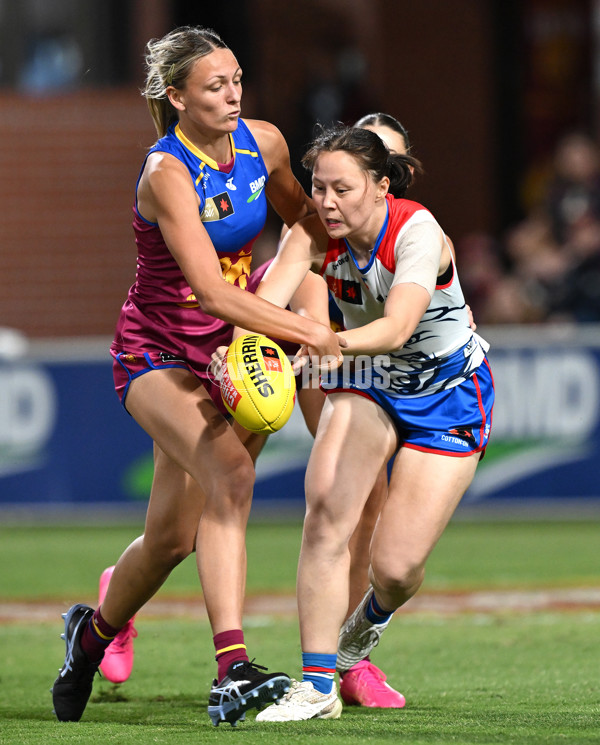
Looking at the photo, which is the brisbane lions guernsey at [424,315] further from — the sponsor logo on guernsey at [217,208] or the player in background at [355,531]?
the sponsor logo on guernsey at [217,208]

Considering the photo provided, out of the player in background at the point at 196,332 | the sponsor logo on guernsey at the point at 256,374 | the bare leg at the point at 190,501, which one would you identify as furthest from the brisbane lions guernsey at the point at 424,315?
the bare leg at the point at 190,501

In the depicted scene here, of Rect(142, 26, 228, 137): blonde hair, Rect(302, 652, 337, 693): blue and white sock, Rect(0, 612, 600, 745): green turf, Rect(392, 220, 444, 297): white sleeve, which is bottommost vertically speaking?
Rect(0, 612, 600, 745): green turf

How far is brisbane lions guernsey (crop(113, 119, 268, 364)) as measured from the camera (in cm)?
471

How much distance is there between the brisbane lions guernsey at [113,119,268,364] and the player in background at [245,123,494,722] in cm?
22

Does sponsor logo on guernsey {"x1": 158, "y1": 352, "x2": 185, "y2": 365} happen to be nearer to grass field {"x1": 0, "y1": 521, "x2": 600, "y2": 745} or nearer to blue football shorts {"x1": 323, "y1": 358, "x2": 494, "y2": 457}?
blue football shorts {"x1": 323, "y1": 358, "x2": 494, "y2": 457}

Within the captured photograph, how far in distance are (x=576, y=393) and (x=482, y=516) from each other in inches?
56.3

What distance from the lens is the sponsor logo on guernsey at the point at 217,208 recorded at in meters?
4.69

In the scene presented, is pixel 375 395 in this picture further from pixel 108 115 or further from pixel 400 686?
pixel 108 115

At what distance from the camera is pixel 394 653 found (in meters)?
6.46

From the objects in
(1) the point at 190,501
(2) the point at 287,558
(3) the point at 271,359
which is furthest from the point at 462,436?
(2) the point at 287,558

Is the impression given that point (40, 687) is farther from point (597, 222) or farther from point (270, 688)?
point (597, 222)

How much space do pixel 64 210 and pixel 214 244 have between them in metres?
10.1

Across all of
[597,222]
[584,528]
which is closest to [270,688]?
[584,528]

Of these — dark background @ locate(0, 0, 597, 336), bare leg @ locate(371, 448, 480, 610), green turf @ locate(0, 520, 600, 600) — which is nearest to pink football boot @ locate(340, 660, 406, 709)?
bare leg @ locate(371, 448, 480, 610)
